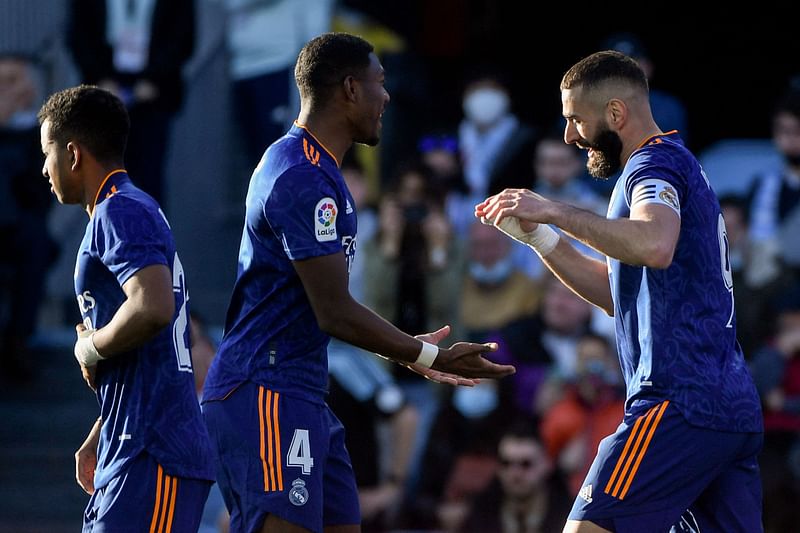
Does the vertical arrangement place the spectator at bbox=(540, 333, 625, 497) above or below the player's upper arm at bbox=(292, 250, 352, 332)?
below

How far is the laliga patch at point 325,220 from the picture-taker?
4.73 m

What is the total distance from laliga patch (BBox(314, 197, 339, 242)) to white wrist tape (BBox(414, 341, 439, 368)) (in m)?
0.48

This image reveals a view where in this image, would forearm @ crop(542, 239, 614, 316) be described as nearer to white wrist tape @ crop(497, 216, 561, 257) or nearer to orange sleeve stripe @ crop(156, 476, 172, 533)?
white wrist tape @ crop(497, 216, 561, 257)

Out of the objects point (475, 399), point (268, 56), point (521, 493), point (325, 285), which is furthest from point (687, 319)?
point (268, 56)

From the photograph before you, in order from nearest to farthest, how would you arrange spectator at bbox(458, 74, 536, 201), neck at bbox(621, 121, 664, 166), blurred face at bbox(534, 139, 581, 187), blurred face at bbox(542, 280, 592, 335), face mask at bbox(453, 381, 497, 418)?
neck at bbox(621, 121, 664, 166) < blurred face at bbox(542, 280, 592, 335) < face mask at bbox(453, 381, 497, 418) < blurred face at bbox(534, 139, 581, 187) < spectator at bbox(458, 74, 536, 201)

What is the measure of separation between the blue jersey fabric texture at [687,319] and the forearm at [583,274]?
48cm

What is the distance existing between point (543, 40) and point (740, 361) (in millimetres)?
8544

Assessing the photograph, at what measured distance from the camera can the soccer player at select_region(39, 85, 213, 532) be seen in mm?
4496

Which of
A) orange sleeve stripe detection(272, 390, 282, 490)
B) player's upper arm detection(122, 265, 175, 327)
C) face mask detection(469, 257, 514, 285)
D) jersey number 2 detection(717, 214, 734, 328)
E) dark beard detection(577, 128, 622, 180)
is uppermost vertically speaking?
dark beard detection(577, 128, 622, 180)

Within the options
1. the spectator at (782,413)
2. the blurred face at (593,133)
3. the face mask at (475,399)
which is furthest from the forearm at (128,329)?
the spectator at (782,413)

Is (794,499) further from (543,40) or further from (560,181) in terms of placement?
(543,40)

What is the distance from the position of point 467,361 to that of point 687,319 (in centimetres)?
75

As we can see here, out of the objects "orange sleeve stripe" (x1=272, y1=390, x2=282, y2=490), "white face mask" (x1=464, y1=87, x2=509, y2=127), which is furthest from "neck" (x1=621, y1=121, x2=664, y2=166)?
"white face mask" (x1=464, y1=87, x2=509, y2=127)

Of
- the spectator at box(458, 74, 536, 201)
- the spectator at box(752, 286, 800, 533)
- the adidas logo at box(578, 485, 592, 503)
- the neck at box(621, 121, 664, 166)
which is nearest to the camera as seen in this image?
the adidas logo at box(578, 485, 592, 503)
